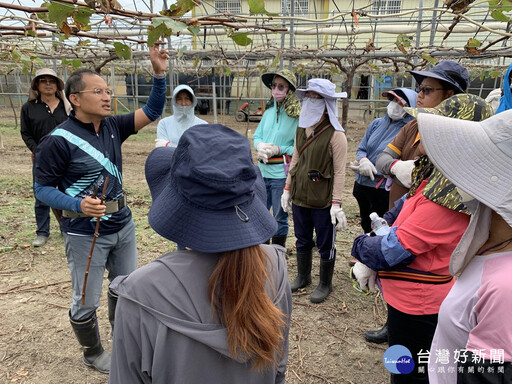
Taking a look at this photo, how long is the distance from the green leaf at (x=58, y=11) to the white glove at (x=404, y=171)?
2.02 meters

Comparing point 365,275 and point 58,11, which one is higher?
point 58,11

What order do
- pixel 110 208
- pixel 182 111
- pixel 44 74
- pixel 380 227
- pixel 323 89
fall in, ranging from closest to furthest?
pixel 380 227
pixel 110 208
pixel 323 89
pixel 182 111
pixel 44 74

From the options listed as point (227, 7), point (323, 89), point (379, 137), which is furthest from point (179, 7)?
point (227, 7)

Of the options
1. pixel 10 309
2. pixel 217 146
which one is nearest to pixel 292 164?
pixel 217 146

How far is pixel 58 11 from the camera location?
4.85 ft

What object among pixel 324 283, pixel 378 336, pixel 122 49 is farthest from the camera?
pixel 324 283

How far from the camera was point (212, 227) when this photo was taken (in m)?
0.95

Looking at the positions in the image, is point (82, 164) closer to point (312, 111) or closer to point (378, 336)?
point (312, 111)

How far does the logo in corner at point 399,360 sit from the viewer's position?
1.77 m

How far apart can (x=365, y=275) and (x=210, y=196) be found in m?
1.26

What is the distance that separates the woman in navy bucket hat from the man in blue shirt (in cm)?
123

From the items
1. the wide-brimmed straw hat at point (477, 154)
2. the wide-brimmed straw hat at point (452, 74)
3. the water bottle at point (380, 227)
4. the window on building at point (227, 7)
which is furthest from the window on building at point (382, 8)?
the wide-brimmed straw hat at point (477, 154)

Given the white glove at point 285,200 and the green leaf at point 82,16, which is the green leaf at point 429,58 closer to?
the white glove at point 285,200

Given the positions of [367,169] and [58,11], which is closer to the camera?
[58,11]
